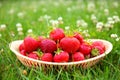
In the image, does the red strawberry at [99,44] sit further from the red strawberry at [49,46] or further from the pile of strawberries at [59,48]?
the red strawberry at [49,46]

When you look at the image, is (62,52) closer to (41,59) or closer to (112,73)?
(41,59)

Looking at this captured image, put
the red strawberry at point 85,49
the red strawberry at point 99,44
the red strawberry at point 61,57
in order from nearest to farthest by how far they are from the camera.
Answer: the red strawberry at point 61,57 < the red strawberry at point 85,49 < the red strawberry at point 99,44

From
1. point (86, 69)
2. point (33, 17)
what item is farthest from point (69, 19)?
point (86, 69)

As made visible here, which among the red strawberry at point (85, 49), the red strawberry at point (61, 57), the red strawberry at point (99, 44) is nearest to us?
the red strawberry at point (61, 57)

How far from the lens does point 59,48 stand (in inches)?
95.4

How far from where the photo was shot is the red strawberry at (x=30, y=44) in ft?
8.09

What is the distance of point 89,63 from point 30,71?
Answer: 0.45 metres

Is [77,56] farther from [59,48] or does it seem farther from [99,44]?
[99,44]

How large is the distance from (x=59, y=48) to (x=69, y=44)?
0.10m

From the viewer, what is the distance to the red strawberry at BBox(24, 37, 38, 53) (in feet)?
8.09

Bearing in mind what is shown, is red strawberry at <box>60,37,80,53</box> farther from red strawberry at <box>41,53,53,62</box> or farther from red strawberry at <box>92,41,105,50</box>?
red strawberry at <box>92,41,105,50</box>

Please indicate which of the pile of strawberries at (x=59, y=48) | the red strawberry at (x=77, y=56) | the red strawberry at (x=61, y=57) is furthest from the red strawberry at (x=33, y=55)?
the red strawberry at (x=77, y=56)

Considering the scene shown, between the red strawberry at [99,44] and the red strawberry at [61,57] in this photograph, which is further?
the red strawberry at [99,44]

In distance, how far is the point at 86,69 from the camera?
2434mm
